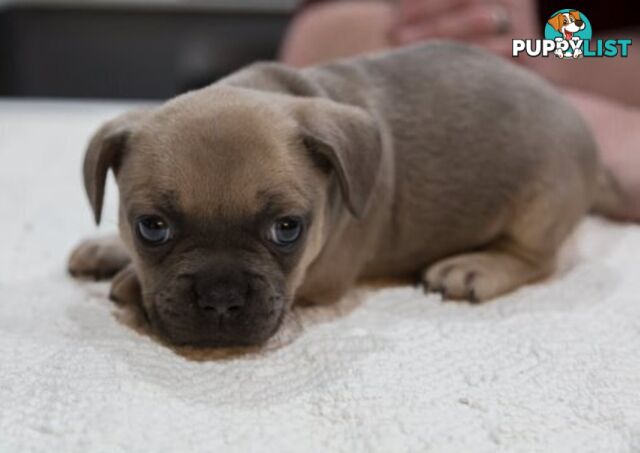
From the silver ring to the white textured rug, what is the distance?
78.2 inches

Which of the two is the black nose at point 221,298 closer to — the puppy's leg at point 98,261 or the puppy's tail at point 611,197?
the puppy's leg at point 98,261

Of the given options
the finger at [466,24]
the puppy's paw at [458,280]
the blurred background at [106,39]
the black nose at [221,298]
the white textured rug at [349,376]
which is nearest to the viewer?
A: the white textured rug at [349,376]

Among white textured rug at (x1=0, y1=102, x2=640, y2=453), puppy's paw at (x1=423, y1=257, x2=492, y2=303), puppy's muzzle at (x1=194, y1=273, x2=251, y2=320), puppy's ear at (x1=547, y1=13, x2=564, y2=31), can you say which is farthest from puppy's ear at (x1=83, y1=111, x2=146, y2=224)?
puppy's ear at (x1=547, y1=13, x2=564, y2=31)

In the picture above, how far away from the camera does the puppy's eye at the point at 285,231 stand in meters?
2.17

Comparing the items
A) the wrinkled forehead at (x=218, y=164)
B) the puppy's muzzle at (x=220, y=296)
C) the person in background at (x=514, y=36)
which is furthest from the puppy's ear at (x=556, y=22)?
the puppy's muzzle at (x=220, y=296)

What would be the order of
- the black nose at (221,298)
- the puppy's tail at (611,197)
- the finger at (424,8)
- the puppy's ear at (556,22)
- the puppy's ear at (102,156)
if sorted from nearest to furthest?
1. the black nose at (221,298)
2. the puppy's ear at (102,156)
3. the puppy's tail at (611,197)
4. the puppy's ear at (556,22)
5. the finger at (424,8)

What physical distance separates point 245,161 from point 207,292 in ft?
1.23

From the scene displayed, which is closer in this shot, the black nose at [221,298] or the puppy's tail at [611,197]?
the black nose at [221,298]

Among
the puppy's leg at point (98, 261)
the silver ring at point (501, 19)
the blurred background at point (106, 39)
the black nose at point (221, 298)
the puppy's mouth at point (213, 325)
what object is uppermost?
the silver ring at point (501, 19)

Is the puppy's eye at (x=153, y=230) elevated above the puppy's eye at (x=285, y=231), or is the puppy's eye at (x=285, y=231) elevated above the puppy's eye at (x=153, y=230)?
the puppy's eye at (x=153, y=230)

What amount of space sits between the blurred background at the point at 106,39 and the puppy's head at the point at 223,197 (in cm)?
538

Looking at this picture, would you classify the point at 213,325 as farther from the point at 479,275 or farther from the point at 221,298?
the point at 479,275

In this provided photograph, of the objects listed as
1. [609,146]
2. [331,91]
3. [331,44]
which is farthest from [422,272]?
[331,44]

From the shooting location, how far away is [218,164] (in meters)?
2.06
